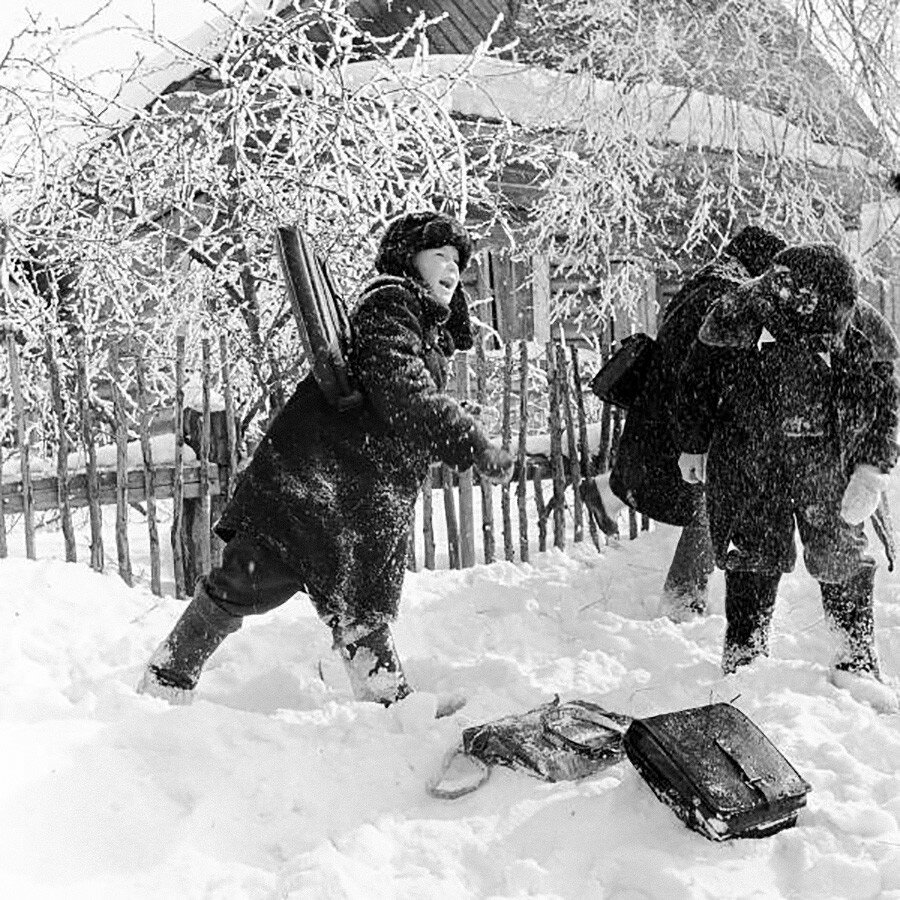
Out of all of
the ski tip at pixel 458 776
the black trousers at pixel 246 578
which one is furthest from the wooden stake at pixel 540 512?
the ski tip at pixel 458 776

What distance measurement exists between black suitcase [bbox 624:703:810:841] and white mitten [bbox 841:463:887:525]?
0.87 metres

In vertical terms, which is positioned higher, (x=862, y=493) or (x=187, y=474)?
(x=862, y=493)

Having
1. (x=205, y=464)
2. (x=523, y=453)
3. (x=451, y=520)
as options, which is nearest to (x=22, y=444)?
(x=205, y=464)

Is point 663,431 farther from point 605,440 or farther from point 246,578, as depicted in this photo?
point 605,440

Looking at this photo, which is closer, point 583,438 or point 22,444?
point 22,444

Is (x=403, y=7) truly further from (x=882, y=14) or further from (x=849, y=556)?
(x=849, y=556)

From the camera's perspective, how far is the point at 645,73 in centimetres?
868

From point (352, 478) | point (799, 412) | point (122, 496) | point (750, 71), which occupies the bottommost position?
point (122, 496)

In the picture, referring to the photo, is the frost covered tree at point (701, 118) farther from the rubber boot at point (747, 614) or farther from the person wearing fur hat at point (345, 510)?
the person wearing fur hat at point (345, 510)

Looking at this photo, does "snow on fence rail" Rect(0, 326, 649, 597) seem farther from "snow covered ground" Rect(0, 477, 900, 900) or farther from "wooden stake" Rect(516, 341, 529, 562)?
"snow covered ground" Rect(0, 477, 900, 900)

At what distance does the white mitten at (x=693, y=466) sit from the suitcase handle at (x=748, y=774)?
3.83 feet

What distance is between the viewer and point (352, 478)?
2.76m

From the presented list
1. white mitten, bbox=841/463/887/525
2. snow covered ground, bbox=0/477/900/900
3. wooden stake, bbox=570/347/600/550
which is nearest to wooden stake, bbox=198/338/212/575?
snow covered ground, bbox=0/477/900/900

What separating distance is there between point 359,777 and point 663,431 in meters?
1.77
